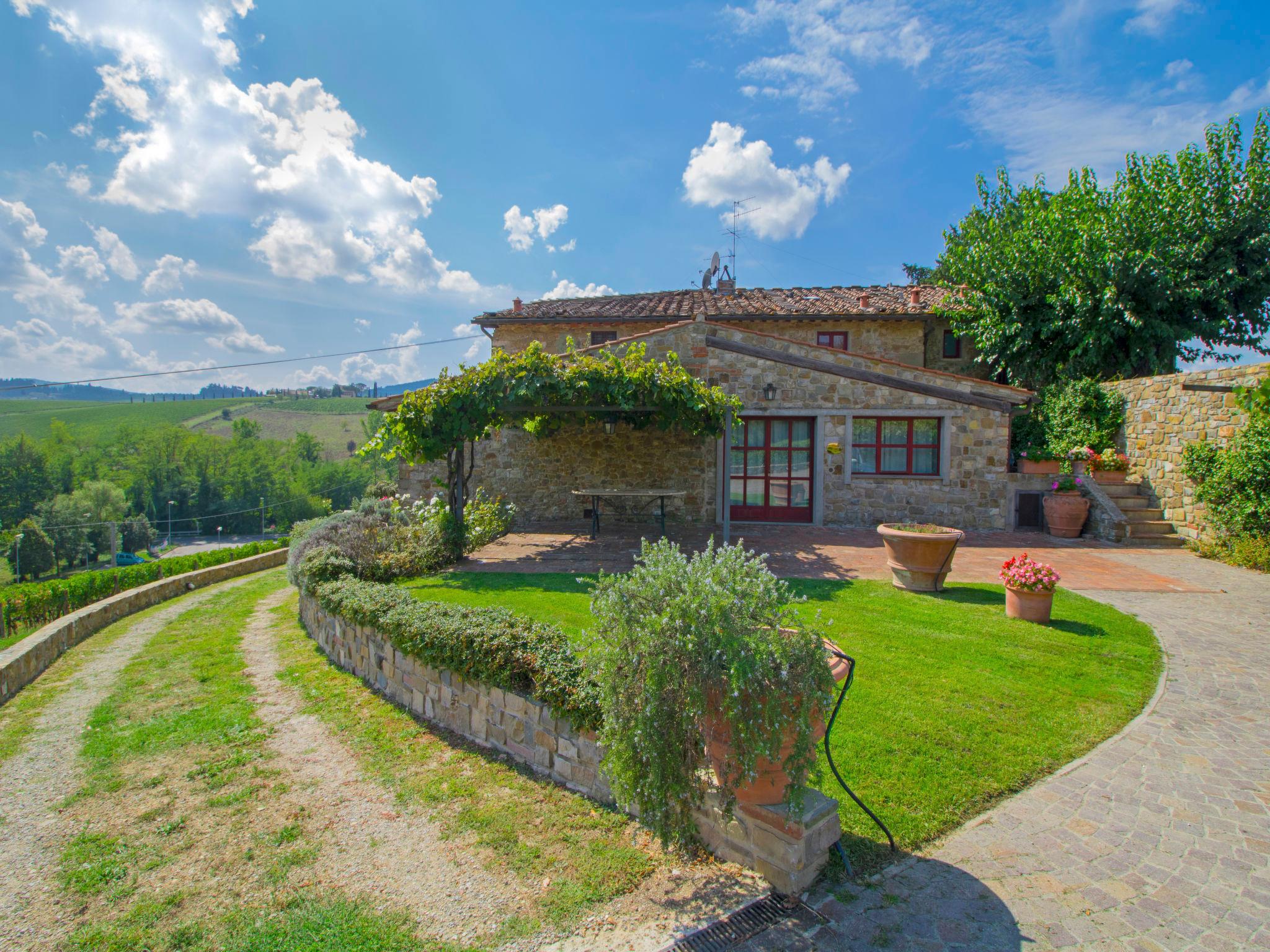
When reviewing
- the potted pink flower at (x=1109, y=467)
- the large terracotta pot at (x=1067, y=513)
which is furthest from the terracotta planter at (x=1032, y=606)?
the potted pink flower at (x=1109, y=467)

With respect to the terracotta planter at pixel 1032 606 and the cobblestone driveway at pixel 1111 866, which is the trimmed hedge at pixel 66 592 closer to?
the cobblestone driveway at pixel 1111 866

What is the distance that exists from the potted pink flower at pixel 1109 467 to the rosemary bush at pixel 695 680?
12498 mm

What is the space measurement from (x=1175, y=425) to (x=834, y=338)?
7790mm

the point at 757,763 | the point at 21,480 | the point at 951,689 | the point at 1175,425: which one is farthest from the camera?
the point at 21,480

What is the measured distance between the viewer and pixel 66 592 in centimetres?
1014

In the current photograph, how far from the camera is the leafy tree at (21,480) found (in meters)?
61.0

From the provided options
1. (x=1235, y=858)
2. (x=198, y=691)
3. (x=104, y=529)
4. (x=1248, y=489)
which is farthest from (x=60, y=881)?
(x=104, y=529)

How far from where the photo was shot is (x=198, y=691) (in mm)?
5742

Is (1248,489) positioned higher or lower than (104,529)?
higher

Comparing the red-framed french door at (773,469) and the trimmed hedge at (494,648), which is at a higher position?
the red-framed french door at (773,469)

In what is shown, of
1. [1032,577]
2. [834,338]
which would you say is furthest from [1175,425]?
[1032,577]

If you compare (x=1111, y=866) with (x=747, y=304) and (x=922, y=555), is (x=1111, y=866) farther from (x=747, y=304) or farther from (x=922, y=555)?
(x=747, y=304)

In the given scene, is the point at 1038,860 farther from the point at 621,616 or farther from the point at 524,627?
the point at 524,627

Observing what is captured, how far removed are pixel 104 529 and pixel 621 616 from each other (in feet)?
258
